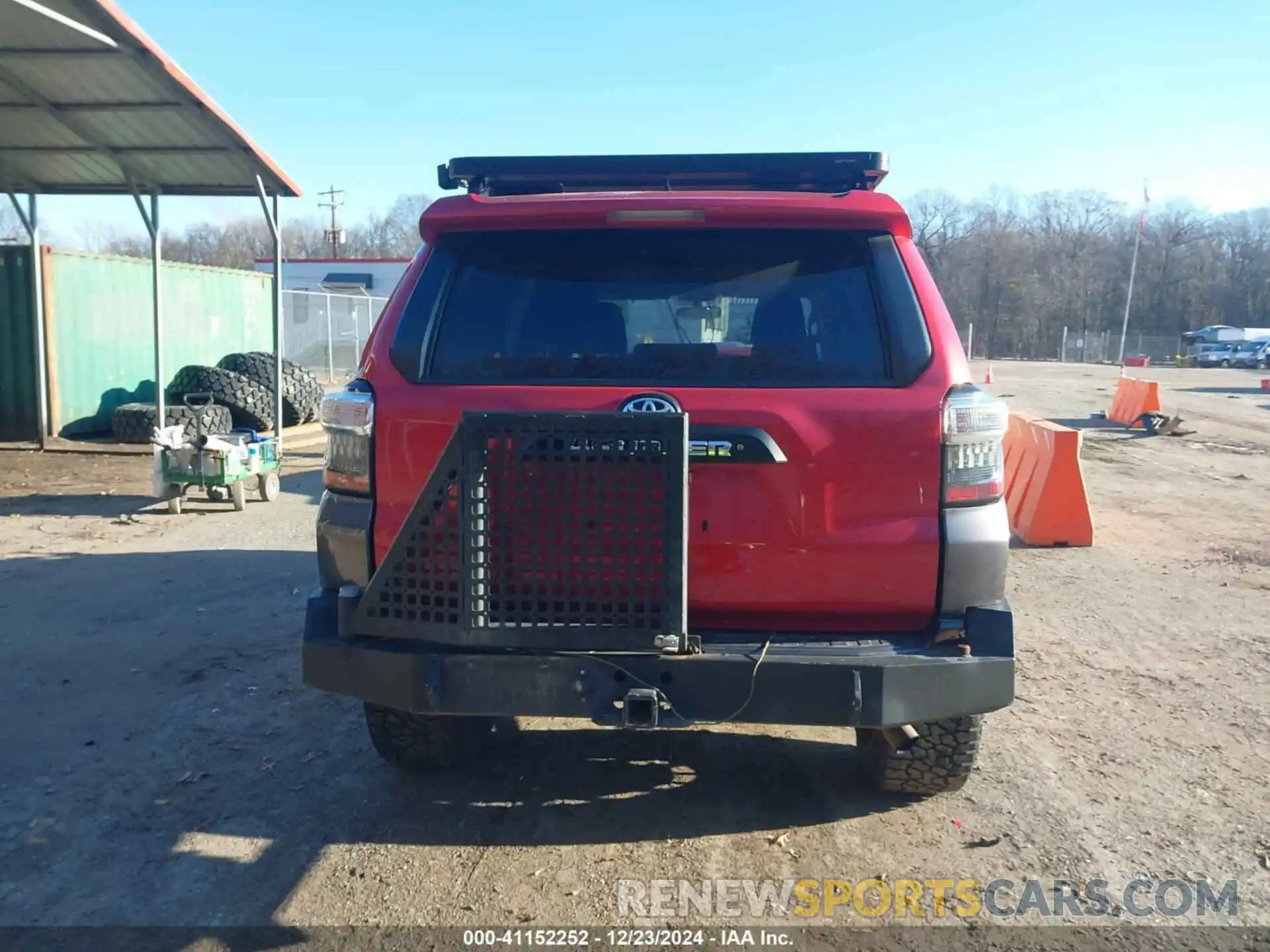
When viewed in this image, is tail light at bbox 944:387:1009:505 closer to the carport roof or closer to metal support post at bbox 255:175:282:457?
the carport roof

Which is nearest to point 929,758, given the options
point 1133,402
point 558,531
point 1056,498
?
point 558,531

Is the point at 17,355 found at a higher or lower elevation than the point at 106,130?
lower

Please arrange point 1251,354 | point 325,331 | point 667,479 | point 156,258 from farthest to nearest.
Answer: point 1251,354 < point 325,331 < point 156,258 < point 667,479

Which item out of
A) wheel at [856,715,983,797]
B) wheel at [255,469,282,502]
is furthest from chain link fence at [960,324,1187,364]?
wheel at [856,715,983,797]

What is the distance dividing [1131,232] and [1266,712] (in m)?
91.3

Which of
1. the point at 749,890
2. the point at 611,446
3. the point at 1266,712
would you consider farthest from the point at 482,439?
the point at 1266,712

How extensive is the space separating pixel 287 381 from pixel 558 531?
13163mm

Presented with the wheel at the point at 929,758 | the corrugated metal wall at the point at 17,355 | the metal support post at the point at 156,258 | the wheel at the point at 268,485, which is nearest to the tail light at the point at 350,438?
the wheel at the point at 929,758

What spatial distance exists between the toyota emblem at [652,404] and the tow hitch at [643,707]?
83cm

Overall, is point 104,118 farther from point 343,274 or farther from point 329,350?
point 343,274

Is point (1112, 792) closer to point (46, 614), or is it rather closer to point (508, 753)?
point (508, 753)

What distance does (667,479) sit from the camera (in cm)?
284

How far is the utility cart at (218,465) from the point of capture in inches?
368

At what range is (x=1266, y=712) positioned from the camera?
15.6 feet
